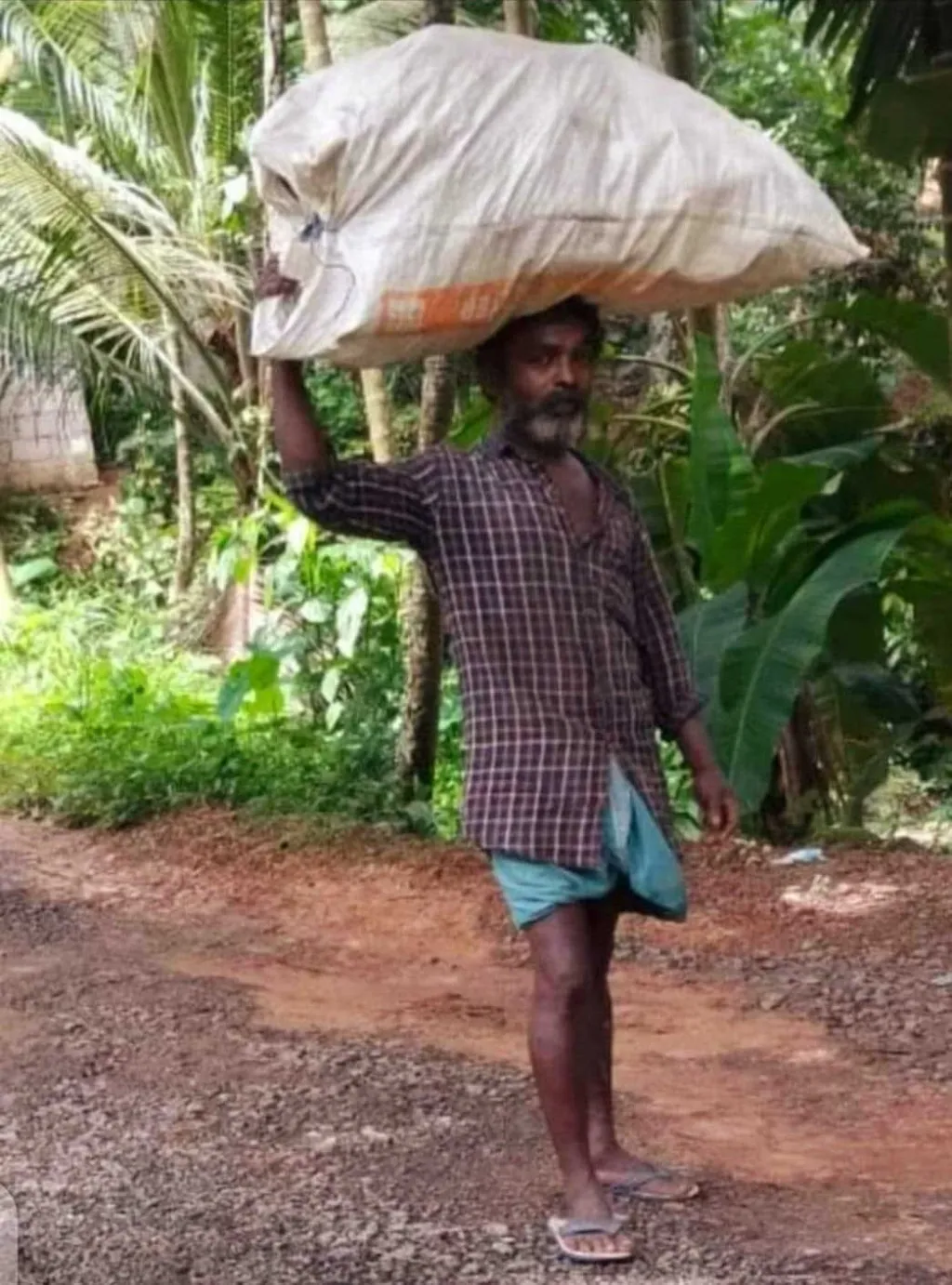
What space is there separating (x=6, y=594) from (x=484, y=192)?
10.4 metres

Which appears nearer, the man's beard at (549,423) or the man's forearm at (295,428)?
the man's forearm at (295,428)

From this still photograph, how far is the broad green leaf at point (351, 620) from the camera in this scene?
27.8 ft

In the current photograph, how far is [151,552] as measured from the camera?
45.3 feet

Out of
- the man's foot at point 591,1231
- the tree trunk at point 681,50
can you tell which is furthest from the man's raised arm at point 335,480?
the tree trunk at point 681,50

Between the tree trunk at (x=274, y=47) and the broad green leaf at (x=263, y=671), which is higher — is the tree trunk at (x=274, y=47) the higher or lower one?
the higher one

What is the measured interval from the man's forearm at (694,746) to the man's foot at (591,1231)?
734 mm

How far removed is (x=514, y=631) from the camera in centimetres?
323

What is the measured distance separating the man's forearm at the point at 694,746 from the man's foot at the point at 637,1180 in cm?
70

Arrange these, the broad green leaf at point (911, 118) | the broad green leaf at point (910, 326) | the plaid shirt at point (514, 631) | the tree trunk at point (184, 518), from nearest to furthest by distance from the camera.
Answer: the plaid shirt at point (514, 631) → the broad green leaf at point (911, 118) → the broad green leaf at point (910, 326) → the tree trunk at point (184, 518)

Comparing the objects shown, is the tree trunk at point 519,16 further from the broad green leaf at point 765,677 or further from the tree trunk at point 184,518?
the tree trunk at point 184,518

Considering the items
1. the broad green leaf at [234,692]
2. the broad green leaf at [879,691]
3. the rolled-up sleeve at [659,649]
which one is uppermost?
the rolled-up sleeve at [659,649]

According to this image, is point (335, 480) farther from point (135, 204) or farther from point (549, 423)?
point (135, 204)

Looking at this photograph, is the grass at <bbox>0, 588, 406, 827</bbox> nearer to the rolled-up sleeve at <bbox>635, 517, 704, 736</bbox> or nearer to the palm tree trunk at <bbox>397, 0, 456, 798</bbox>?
the palm tree trunk at <bbox>397, 0, 456, 798</bbox>

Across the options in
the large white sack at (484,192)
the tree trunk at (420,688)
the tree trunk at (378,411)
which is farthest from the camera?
the tree trunk at (378,411)
